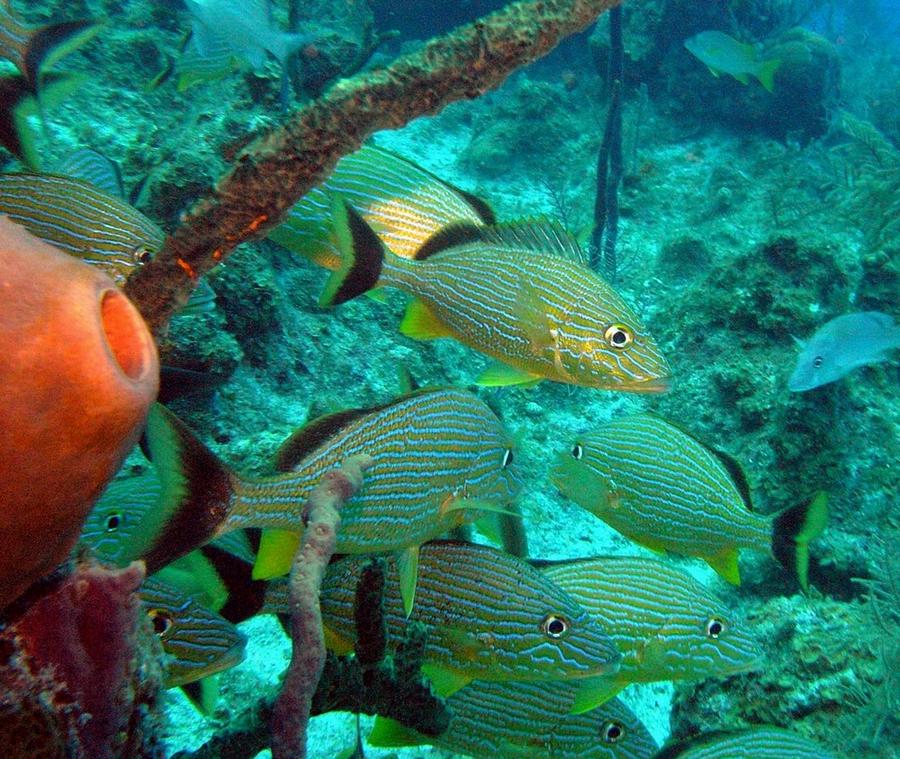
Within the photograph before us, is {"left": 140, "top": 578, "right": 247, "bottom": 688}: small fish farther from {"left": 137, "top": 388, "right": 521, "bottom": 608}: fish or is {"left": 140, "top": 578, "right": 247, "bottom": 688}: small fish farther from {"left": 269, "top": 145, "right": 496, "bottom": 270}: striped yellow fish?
{"left": 269, "top": 145, "right": 496, "bottom": 270}: striped yellow fish

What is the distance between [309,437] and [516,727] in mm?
1351

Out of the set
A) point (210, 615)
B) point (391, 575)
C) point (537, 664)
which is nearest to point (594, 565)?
point (537, 664)

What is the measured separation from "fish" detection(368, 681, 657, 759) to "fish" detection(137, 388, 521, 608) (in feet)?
2.22

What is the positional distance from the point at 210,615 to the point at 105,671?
Result: 70 cm

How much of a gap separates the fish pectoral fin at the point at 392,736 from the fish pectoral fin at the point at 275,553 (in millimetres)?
835

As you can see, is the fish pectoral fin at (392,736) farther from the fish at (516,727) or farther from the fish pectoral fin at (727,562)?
the fish pectoral fin at (727,562)

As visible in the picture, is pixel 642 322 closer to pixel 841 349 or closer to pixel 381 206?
pixel 381 206

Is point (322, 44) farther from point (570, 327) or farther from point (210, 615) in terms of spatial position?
point (210, 615)

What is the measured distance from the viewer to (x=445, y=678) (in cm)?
205

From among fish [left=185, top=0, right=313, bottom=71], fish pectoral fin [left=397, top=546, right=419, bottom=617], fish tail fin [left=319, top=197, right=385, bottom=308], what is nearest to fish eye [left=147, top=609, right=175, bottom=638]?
fish pectoral fin [left=397, top=546, right=419, bottom=617]

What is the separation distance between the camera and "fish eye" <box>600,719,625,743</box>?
2223 millimetres

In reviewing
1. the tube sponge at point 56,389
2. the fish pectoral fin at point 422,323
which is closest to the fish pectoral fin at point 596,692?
the fish pectoral fin at point 422,323

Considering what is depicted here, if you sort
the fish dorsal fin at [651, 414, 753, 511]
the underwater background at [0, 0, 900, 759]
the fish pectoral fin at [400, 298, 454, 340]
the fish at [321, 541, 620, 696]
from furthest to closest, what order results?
the underwater background at [0, 0, 900, 759] → the fish dorsal fin at [651, 414, 753, 511] → the fish pectoral fin at [400, 298, 454, 340] → the fish at [321, 541, 620, 696]

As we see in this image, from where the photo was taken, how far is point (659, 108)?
12852 millimetres
